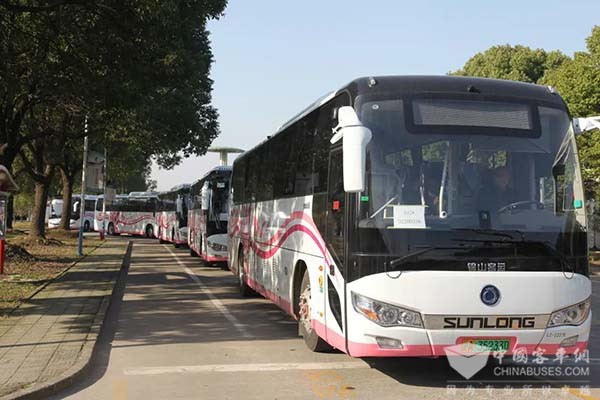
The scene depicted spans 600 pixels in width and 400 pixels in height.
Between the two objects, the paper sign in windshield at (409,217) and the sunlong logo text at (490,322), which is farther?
the paper sign in windshield at (409,217)

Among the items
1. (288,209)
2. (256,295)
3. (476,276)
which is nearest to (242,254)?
(256,295)

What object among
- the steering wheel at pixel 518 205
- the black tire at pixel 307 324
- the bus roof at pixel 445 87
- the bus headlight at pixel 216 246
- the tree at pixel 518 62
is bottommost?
the black tire at pixel 307 324

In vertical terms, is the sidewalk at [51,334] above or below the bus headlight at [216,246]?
below

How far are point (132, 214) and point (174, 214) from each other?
61.0 feet

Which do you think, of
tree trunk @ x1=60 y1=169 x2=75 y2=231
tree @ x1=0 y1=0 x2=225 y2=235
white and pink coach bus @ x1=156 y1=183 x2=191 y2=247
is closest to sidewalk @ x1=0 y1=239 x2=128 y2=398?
tree @ x1=0 y1=0 x2=225 y2=235

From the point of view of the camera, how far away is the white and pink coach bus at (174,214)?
107 feet

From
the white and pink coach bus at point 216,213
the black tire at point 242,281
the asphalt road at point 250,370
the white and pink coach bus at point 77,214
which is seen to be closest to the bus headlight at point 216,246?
the white and pink coach bus at point 216,213

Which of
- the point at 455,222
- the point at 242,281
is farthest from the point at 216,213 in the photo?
the point at 455,222

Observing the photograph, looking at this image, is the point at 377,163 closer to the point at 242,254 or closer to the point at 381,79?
the point at 381,79

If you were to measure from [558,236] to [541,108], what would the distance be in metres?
1.38

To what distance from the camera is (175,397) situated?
6387mm

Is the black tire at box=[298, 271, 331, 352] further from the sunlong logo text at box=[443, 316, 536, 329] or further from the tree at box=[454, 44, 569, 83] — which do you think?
the tree at box=[454, 44, 569, 83]

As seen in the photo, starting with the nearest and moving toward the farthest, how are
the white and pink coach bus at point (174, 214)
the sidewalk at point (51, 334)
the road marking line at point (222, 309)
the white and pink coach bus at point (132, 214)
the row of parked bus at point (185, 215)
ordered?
the sidewalk at point (51, 334), the road marking line at point (222, 309), the row of parked bus at point (185, 215), the white and pink coach bus at point (174, 214), the white and pink coach bus at point (132, 214)

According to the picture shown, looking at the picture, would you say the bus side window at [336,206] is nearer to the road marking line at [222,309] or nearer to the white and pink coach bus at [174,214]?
the road marking line at [222,309]
